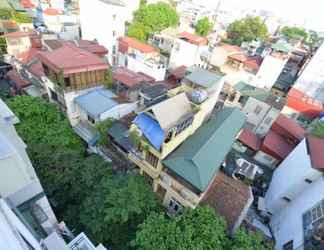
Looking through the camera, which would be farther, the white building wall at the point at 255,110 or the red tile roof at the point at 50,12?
the red tile roof at the point at 50,12

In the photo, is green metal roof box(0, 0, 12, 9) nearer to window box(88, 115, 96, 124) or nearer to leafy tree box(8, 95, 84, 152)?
leafy tree box(8, 95, 84, 152)

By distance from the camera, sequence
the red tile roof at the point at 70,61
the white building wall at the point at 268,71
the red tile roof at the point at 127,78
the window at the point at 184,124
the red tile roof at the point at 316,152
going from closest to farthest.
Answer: the window at the point at 184,124 → the red tile roof at the point at 316,152 → the red tile roof at the point at 70,61 → the red tile roof at the point at 127,78 → the white building wall at the point at 268,71

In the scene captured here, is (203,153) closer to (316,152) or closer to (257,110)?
(316,152)

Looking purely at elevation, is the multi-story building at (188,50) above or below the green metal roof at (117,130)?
above

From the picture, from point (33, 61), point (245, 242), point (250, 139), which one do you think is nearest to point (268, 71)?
point (250, 139)

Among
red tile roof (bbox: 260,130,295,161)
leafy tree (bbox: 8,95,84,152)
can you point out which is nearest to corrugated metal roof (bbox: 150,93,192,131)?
leafy tree (bbox: 8,95,84,152)

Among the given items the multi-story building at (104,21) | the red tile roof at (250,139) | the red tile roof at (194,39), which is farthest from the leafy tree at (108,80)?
the red tile roof at (194,39)

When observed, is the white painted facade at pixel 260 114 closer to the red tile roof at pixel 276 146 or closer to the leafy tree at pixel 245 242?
the red tile roof at pixel 276 146

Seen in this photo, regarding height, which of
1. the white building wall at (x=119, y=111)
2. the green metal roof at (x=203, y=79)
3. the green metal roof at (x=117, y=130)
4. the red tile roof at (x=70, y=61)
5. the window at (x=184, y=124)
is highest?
the green metal roof at (x=203, y=79)
